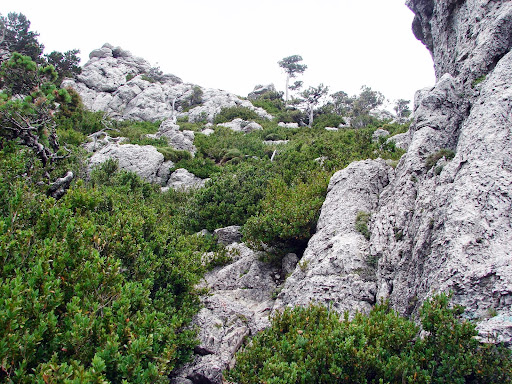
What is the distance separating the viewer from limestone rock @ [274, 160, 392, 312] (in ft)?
23.4

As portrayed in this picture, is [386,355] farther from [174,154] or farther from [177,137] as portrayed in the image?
[177,137]

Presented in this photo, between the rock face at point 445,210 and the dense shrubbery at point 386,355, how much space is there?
1.16 feet

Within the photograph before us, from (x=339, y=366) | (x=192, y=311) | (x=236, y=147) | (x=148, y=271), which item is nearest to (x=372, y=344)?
(x=339, y=366)

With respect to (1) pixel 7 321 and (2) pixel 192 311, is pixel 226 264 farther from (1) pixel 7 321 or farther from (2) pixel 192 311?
(1) pixel 7 321

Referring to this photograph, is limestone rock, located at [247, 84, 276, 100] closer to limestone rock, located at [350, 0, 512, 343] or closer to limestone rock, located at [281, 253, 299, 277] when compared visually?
limestone rock, located at [350, 0, 512, 343]

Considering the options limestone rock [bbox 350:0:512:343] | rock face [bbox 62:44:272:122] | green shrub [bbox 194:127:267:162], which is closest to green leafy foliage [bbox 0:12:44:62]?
rock face [bbox 62:44:272:122]

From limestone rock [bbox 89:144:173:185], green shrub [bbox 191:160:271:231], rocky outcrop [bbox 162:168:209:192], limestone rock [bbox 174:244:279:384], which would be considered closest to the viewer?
limestone rock [bbox 174:244:279:384]

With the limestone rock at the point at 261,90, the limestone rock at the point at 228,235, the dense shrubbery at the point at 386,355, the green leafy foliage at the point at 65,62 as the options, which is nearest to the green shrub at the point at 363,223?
the dense shrubbery at the point at 386,355

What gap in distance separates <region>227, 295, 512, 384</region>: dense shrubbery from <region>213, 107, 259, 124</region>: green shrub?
3727cm

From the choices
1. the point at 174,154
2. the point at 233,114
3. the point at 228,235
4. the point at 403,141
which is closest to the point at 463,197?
the point at 228,235

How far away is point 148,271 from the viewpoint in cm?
666

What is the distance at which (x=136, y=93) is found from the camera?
157ft

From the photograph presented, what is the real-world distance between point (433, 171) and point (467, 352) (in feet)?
15.3

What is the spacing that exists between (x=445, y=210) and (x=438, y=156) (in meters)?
2.47
